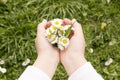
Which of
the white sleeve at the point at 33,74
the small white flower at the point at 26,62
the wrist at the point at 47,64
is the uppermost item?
the small white flower at the point at 26,62

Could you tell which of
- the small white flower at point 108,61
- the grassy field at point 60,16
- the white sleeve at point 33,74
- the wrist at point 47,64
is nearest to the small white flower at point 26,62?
the grassy field at point 60,16

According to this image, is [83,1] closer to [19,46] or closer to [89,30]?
[89,30]

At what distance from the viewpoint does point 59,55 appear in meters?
2.14

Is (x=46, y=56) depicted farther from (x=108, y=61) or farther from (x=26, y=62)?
(x=108, y=61)

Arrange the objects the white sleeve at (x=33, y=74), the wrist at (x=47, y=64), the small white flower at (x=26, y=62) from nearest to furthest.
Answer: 1. the white sleeve at (x=33, y=74)
2. the wrist at (x=47, y=64)
3. the small white flower at (x=26, y=62)

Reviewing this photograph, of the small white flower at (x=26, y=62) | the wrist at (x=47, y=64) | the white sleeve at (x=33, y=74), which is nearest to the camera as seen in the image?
the white sleeve at (x=33, y=74)

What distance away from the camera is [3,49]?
115 inches

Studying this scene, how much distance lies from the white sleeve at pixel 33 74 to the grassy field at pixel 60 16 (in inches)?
35.1

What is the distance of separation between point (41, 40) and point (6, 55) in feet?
2.75

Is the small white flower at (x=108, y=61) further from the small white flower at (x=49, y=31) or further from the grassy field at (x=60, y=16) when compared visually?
the small white flower at (x=49, y=31)

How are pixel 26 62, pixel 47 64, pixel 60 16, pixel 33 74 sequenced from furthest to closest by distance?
pixel 60 16
pixel 26 62
pixel 47 64
pixel 33 74

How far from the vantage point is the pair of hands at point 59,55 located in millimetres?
2037

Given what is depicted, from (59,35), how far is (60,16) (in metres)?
1.09

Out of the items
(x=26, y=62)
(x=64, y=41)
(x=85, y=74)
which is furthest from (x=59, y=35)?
(x=26, y=62)
